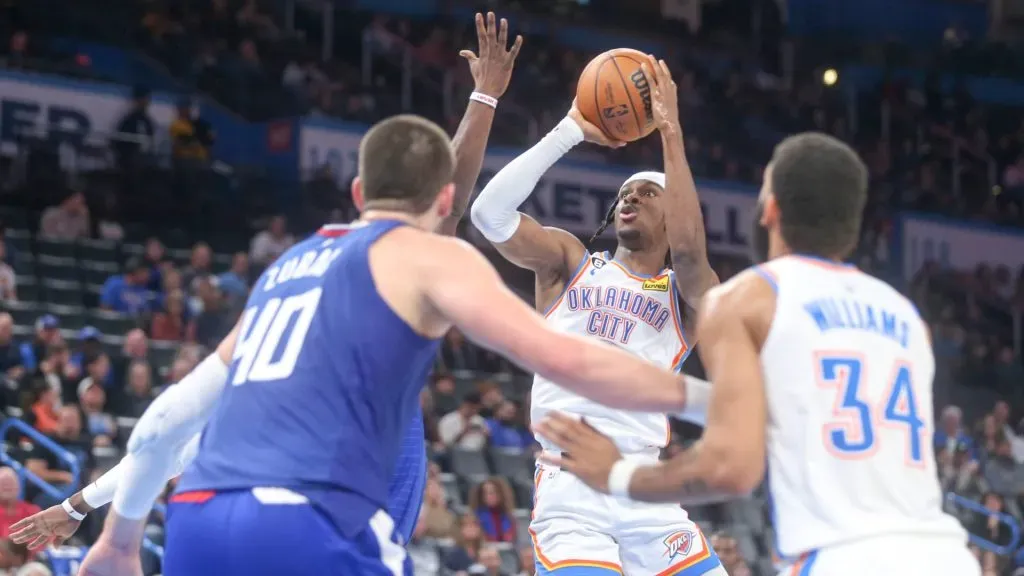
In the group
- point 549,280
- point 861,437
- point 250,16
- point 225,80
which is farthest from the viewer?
point 250,16

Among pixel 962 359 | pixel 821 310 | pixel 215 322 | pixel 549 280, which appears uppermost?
pixel 821 310

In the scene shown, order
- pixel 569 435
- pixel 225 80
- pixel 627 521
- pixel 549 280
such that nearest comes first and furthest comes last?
pixel 569 435 < pixel 627 521 < pixel 549 280 < pixel 225 80

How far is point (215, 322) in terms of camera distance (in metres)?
13.0

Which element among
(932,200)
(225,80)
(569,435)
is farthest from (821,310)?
(932,200)

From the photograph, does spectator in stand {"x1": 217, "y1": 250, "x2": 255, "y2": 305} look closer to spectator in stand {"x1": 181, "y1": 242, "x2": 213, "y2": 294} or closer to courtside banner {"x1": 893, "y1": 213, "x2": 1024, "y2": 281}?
spectator in stand {"x1": 181, "y1": 242, "x2": 213, "y2": 294}

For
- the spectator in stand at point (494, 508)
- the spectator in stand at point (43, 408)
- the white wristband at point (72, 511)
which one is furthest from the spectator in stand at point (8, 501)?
the white wristband at point (72, 511)

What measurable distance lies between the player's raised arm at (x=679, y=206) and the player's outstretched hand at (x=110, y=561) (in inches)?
103

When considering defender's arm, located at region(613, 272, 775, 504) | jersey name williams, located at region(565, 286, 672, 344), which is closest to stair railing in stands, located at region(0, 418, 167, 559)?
jersey name williams, located at region(565, 286, 672, 344)

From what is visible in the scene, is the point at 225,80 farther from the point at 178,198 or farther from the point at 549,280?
the point at 549,280

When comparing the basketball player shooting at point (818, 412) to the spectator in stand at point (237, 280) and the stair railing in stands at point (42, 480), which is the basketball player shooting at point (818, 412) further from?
the spectator in stand at point (237, 280)

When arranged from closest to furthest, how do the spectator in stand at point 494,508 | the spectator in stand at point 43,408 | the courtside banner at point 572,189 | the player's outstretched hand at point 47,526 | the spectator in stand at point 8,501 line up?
the player's outstretched hand at point 47,526 → the spectator in stand at point 8,501 → the spectator in stand at point 43,408 → the spectator in stand at point 494,508 → the courtside banner at point 572,189

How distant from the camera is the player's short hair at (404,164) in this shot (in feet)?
12.2

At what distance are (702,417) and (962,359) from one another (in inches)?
642

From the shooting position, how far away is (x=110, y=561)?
411cm
